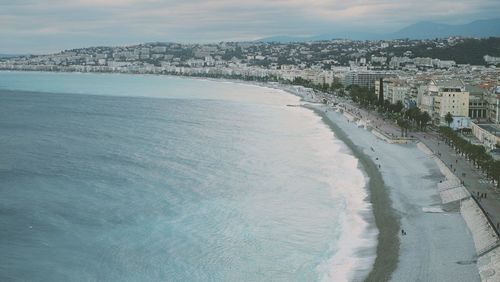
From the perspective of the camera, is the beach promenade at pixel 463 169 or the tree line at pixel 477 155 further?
the tree line at pixel 477 155

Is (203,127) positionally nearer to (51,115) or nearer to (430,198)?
(51,115)

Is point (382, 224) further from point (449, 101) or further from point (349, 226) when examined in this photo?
point (449, 101)

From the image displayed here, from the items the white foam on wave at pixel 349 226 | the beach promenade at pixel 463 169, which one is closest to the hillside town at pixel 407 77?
the beach promenade at pixel 463 169

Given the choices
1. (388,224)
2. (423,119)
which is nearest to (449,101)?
(423,119)

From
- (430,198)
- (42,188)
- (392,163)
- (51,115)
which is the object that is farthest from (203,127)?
(430,198)

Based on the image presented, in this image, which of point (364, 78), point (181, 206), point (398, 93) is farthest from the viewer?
point (364, 78)

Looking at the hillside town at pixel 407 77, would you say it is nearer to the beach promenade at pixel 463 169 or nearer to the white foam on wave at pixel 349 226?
the beach promenade at pixel 463 169

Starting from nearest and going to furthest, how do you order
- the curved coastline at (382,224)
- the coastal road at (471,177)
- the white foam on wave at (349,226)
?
1. the curved coastline at (382,224)
2. the white foam on wave at (349,226)
3. the coastal road at (471,177)
